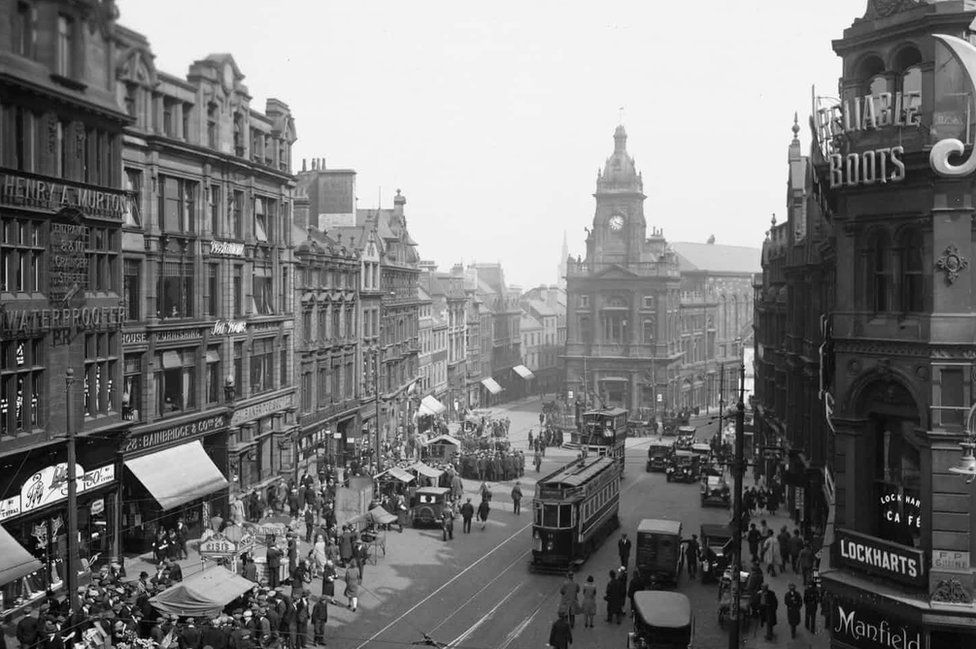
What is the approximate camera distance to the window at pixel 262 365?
44062mm

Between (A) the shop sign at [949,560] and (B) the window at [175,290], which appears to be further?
(B) the window at [175,290]

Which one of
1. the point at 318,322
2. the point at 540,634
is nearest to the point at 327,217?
the point at 318,322

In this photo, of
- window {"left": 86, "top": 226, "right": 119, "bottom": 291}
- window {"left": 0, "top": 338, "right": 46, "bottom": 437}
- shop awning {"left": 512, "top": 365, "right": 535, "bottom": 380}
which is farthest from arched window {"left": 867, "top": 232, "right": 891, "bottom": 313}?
shop awning {"left": 512, "top": 365, "right": 535, "bottom": 380}

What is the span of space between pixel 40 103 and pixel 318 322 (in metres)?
27.8

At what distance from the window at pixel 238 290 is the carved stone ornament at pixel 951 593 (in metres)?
30.5

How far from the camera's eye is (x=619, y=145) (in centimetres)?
9862

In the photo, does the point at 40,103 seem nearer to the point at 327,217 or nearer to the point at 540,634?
the point at 540,634

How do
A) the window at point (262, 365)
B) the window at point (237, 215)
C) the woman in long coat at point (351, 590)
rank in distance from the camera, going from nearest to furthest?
1. the woman in long coat at point (351, 590)
2. the window at point (237, 215)
3. the window at point (262, 365)

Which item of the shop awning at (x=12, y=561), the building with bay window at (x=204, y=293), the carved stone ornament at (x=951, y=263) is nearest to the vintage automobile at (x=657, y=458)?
the building with bay window at (x=204, y=293)

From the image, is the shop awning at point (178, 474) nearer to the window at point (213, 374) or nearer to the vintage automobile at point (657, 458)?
the window at point (213, 374)

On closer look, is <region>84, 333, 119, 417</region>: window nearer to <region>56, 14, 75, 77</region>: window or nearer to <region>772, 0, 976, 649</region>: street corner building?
<region>56, 14, 75, 77</region>: window

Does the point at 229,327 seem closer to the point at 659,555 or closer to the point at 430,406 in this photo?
the point at 659,555

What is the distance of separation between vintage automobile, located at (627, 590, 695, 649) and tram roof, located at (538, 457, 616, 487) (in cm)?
984

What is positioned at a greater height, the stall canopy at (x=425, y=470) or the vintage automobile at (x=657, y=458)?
the stall canopy at (x=425, y=470)
